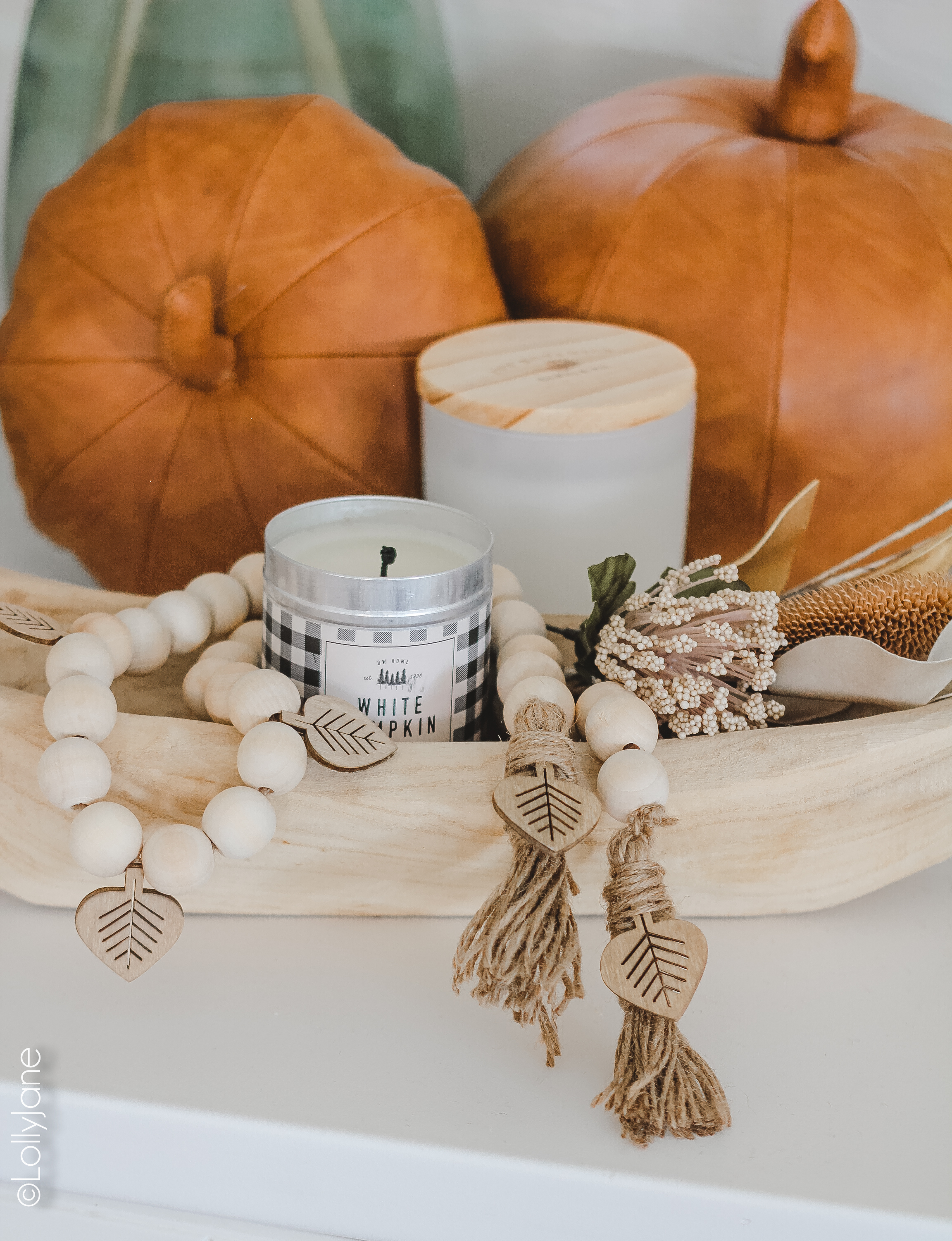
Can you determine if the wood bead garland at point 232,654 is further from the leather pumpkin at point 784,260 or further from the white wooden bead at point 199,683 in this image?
the leather pumpkin at point 784,260

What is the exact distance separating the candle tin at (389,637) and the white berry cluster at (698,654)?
0.05 metres

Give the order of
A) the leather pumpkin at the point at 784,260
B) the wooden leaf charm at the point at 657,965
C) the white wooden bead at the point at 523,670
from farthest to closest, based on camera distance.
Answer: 1. the leather pumpkin at the point at 784,260
2. the white wooden bead at the point at 523,670
3. the wooden leaf charm at the point at 657,965

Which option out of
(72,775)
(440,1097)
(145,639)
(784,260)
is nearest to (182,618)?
(145,639)

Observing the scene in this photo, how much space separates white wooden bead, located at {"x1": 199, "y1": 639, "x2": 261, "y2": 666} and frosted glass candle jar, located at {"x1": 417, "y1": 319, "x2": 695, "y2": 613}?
13 centimetres

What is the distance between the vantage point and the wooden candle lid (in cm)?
49

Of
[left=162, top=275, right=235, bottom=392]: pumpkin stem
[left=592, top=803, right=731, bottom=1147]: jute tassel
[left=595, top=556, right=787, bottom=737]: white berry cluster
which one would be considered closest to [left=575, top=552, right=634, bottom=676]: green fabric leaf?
[left=595, top=556, right=787, bottom=737]: white berry cluster

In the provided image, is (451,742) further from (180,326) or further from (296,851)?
(180,326)

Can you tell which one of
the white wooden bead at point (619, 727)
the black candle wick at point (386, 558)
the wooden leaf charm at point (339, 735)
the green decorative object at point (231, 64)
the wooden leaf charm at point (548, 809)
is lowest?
the wooden leaf charm at point (339, 735)

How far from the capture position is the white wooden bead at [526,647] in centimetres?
44

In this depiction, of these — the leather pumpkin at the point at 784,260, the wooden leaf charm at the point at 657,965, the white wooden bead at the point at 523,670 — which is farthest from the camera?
the leather pumpkin at the point at 784,260

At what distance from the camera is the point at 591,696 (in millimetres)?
395

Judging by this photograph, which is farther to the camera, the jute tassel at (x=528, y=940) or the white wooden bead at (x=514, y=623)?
the white wooden bead at (x=514, y=623)

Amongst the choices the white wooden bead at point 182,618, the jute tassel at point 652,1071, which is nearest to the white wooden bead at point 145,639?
the white wooden bead at point 182,618

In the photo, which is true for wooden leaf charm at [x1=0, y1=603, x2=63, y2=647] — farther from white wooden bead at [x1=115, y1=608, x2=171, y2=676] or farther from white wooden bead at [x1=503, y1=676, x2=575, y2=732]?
white wooden bead at [x1=503, y1=676, x2=575, y2=732]
